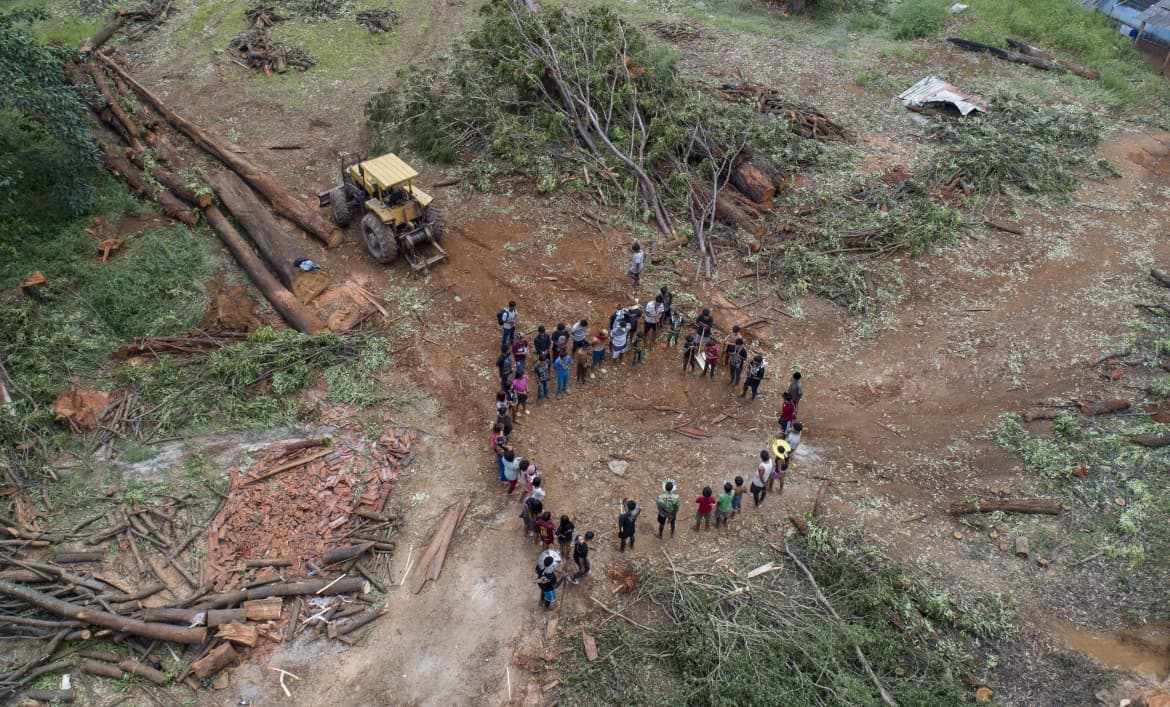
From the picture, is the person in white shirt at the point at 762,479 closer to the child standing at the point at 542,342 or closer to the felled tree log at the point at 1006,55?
the child standing at the point at 542,342

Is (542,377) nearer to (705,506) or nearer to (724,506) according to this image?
(705,506)

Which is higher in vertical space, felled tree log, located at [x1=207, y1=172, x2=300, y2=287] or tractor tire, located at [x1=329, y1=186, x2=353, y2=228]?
tractor tire, located at [x1=329, y1=186, x2=353, y2=228]

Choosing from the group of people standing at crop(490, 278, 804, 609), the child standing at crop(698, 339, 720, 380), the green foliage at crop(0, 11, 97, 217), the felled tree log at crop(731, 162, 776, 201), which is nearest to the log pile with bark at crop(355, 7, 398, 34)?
the green foliage at crop(0, 11, 97, 217)

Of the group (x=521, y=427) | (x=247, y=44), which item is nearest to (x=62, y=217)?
(x=247, y=44)

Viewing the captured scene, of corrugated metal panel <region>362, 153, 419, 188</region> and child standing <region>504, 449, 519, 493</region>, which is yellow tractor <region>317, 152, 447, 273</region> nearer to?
corrugated metal panel <region>362, 153, 419, 188</region>

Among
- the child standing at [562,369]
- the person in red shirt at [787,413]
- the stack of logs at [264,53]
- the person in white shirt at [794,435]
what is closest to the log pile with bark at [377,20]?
the stack of logs at [264,53]

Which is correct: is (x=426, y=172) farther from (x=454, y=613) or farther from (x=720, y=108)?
(x=454, y=613)
